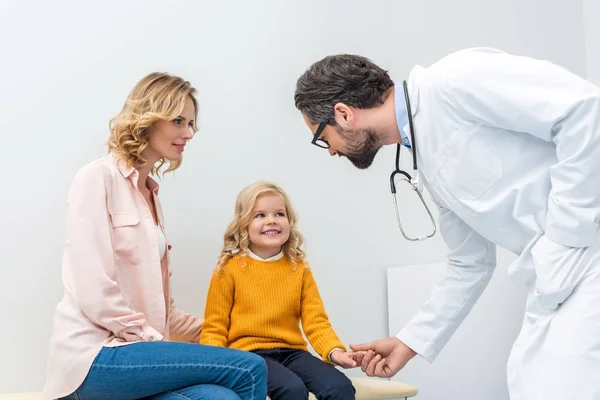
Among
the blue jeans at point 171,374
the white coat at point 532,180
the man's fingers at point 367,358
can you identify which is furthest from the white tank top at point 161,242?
the white coat at point 532,180

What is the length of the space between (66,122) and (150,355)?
1016 millimetres

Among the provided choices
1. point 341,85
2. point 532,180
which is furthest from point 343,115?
point 532,180

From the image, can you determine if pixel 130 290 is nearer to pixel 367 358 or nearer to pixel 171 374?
pixel 171 374

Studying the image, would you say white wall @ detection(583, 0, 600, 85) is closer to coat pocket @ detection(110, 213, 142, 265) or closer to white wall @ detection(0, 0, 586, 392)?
white wall @ detection(0, 0, 586, 392)

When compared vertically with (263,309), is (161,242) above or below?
above

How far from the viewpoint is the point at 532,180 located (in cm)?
149

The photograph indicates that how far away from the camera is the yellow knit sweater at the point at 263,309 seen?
2.34 m

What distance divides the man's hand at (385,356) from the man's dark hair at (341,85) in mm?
620

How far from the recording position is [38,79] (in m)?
2.46

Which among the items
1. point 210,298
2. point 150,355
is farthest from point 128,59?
point 150,355

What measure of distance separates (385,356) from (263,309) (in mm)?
540

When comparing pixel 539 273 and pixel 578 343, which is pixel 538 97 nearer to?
pixel 539 273

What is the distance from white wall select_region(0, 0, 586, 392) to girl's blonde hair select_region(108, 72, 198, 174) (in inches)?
14.0

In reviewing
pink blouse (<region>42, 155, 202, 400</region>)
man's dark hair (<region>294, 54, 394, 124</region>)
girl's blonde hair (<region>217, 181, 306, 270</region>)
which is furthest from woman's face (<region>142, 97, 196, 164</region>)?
man's dark hair (<region>294, 54, 394, 124</region>)
